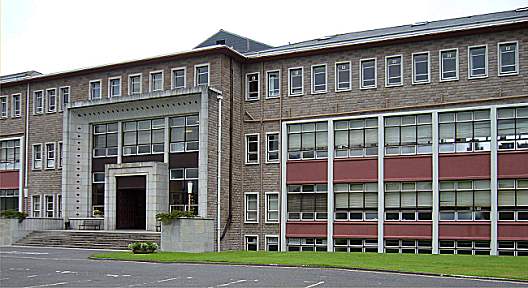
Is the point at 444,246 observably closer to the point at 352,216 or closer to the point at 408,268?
the point at 352,216

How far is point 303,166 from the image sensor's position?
122 feet

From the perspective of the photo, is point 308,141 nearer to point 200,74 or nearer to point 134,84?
point 200,74

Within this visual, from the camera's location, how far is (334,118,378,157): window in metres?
35.7

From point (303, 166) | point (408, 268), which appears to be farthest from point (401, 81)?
point (408, 268)

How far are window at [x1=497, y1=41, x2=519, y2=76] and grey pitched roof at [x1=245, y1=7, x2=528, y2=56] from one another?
3.77 ft

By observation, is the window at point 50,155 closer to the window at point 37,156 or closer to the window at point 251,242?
the window at point 37,156

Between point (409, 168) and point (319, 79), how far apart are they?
672cm

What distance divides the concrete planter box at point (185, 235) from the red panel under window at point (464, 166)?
11.4 meters

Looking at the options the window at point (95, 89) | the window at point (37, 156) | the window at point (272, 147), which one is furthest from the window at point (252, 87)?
the window at point (37, 156)

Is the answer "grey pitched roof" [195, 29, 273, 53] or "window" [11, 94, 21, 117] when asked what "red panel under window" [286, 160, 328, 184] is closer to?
"grey pitched roof" [195, 29, 273, 53]

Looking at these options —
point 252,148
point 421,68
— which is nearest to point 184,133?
point 252,148

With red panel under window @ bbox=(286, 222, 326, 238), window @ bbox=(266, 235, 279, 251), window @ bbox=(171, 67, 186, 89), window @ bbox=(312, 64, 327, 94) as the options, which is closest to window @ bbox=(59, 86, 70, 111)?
window @ bbox=(171, 67, 186, 89)

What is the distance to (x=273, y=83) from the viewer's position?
128ft

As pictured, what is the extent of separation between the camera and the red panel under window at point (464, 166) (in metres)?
32.7
